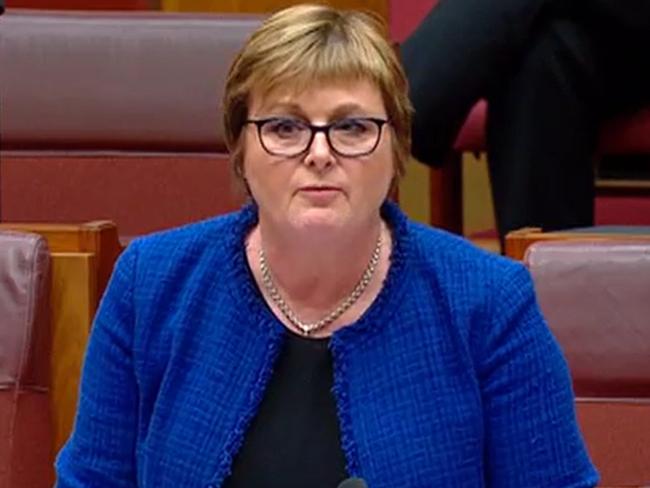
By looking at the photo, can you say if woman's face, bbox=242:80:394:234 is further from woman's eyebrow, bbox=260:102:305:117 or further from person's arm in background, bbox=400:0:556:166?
person's arm in background, bbox=400:0:556:166

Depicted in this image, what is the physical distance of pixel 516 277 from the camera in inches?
26.8

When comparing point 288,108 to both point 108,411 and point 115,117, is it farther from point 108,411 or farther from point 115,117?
point 115,117

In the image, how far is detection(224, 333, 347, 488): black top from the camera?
2.18ft

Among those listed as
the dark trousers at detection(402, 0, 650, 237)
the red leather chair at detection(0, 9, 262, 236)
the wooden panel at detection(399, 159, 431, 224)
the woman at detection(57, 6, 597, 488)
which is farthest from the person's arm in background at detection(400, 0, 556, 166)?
the woman at detection(57, 6, 597, 488)

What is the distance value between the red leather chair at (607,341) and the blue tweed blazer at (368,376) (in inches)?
7.4

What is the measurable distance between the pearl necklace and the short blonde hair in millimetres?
39

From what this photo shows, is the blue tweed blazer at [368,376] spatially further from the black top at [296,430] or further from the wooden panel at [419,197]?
the wooden panel at [419,197]

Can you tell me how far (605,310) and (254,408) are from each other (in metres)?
0.27

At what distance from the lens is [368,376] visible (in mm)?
669

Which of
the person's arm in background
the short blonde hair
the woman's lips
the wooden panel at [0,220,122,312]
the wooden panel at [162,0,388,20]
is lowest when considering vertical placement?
the wooden panel at [0,220,122,312]

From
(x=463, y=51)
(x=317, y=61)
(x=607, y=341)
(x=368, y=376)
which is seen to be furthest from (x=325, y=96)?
(x=463, y=51)

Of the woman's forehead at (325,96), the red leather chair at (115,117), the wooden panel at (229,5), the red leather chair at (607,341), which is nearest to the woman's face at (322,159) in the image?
the woman's forehead at (325,96)

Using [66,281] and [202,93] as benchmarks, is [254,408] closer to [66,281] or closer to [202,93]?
[66,281]

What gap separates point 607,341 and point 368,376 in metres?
0.24
